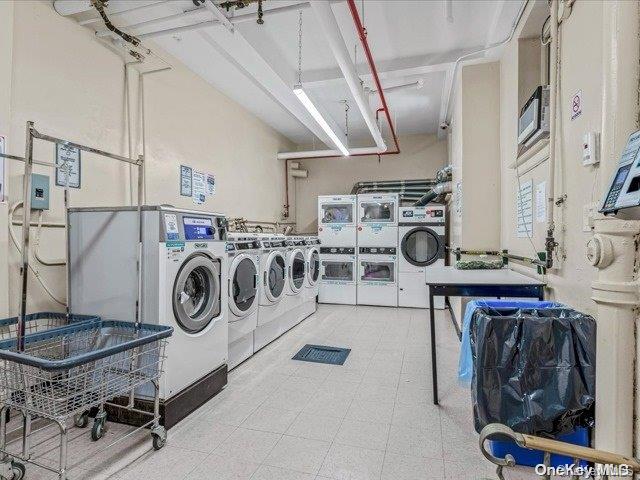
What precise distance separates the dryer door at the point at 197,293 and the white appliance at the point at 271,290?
3.00ft

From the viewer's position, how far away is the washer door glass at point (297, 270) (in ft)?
13.7

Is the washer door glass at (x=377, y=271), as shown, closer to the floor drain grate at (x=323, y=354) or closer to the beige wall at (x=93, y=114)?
the floor drain grate at (x=323, y=354)

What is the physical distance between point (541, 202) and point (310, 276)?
309 cm

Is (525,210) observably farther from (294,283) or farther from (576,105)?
(294,283)

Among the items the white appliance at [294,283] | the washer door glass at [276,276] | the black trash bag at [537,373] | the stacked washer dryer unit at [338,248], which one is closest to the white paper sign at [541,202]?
the black trash bag at [537,373]

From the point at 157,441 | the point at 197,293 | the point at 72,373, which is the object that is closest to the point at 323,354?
the point at 197,293

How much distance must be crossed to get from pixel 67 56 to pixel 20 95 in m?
0.54

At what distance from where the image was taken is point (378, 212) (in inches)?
217

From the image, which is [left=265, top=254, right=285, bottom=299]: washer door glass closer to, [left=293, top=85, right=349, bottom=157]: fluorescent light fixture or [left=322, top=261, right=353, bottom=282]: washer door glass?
[left=293, top=85, right=349, bottom=157]: fluorescent light fixture

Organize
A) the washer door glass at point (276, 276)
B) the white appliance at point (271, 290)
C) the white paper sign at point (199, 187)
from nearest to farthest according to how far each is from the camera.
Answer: the white appliance at point (271, 290), the washer door glass at point (276, 276), the white paper sign at point (199, 187)

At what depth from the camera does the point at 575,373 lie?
56.0 inches

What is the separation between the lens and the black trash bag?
4.67 feet

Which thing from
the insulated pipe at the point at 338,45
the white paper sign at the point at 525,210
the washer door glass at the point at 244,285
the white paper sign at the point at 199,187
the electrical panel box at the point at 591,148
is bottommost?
the washer door glass at the point at 244,285

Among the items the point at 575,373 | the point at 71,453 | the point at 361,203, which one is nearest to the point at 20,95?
the point at 71,453
